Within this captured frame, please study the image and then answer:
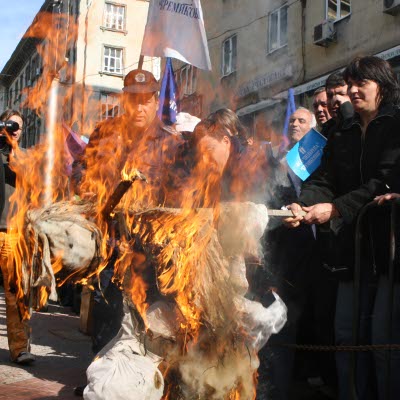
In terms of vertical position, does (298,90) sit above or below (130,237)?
above

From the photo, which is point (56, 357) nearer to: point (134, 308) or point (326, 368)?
point (326, 368)

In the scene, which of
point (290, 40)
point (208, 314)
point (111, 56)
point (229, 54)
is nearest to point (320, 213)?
point (208, 314)

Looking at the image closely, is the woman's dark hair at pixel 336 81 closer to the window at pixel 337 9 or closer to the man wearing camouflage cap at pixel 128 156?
the man wearing camouflage cap at pixel 128 156

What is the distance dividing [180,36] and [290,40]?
10.5 meters

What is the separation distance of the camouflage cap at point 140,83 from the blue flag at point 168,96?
131cm

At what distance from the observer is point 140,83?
428 cm

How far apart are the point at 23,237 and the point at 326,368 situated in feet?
7.46

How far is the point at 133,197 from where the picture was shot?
10.3ft

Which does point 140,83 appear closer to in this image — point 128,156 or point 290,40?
point 128,156

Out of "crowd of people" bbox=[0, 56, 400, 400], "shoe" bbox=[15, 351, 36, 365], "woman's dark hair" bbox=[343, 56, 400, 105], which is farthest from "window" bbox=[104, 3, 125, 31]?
"woman's dark hair" bbox=[343, 56, 400, 105]

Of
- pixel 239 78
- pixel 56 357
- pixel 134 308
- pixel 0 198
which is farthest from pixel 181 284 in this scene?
pixel 239 78

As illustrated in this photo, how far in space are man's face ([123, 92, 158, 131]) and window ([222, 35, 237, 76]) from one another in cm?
1023

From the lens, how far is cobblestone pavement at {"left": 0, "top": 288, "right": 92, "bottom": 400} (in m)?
4.30

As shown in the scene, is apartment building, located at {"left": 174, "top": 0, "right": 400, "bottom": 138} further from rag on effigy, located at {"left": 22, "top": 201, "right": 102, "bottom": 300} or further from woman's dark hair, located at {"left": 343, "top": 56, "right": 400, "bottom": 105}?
rag on effigy, located at {"left": 22, "top": 201, "right": 102, "bottom": 300}
